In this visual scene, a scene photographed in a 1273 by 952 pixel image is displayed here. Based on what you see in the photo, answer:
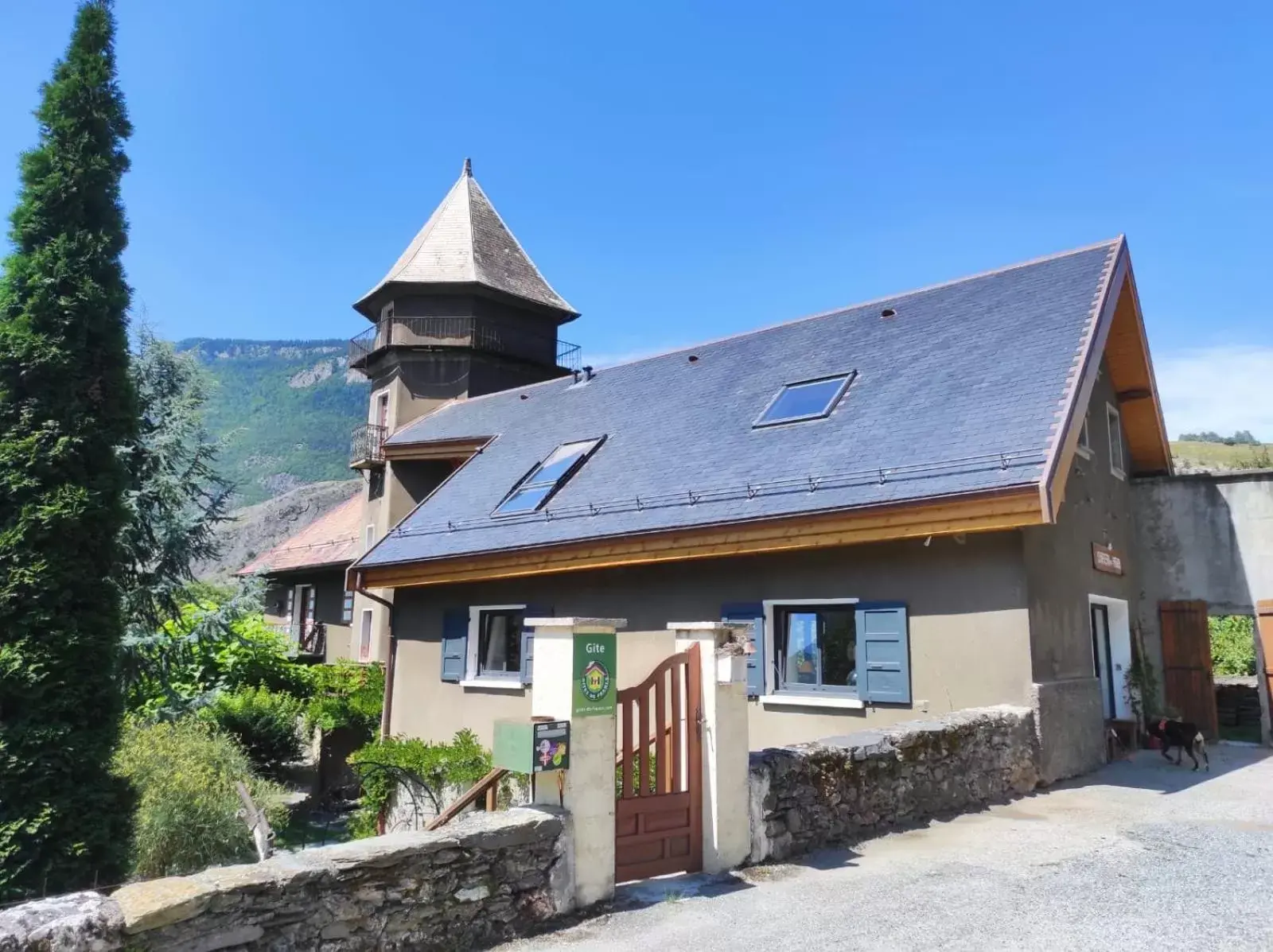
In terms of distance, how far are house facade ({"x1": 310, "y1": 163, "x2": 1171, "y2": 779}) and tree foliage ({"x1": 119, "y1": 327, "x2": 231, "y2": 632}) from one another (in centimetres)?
263

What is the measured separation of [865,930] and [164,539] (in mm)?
13173

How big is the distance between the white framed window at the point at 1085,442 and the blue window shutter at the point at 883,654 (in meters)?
3.93

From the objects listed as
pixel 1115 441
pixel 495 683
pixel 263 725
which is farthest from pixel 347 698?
pixel 1115 441

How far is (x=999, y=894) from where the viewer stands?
5727mm

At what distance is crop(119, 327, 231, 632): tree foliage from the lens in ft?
46.3

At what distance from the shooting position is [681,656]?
6.39 m

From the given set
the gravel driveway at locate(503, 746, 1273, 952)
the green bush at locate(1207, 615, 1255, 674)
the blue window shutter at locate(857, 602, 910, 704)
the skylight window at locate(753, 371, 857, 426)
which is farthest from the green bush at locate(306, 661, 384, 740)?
the green bush at locate(1207, 615, 1255, 674)

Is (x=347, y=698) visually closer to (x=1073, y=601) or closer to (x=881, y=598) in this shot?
(x=881, y=598)

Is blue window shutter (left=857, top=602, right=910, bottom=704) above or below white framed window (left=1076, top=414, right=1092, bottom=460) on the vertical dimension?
below

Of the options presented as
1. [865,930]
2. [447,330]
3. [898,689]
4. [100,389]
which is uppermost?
[447,330]

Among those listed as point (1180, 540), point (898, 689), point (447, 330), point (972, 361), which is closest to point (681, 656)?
point (898, 689)

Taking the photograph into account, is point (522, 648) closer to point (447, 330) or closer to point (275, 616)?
point (447, 330)

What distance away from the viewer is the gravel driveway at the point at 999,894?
497 cm

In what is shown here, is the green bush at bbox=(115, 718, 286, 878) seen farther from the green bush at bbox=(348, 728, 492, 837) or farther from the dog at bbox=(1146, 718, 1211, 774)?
the dog at bbox=(1146, 718, 1211, 774)
